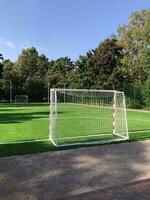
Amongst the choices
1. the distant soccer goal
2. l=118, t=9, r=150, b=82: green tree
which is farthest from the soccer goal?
the distant soccer goal

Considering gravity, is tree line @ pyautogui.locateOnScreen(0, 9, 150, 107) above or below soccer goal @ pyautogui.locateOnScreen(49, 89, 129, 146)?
above

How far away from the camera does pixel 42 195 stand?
5699 millimetres

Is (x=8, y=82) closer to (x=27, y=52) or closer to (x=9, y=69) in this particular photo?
(x=9, y=69)

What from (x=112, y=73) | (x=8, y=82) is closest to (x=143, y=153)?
(x=112, y=73)

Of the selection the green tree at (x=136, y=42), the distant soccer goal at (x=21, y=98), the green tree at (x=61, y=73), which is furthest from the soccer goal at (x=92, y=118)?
the green tree at (x=61, y=73)

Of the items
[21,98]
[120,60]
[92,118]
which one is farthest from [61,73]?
[92,118]

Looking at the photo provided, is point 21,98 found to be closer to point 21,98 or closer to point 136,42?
point 21,98

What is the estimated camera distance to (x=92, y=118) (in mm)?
18016

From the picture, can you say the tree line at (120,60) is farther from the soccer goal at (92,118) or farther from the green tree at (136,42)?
the soccer goal at (92,118)

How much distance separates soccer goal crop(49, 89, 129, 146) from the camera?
11.2 metres

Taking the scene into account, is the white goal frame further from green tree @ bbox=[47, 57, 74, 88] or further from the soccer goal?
the soccer goal

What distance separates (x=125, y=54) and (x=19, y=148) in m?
36.1

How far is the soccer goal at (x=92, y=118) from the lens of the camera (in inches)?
440

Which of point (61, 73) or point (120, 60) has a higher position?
point (120, 60)
